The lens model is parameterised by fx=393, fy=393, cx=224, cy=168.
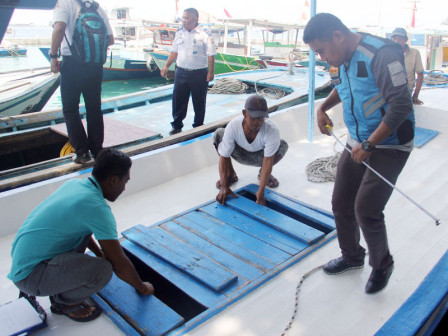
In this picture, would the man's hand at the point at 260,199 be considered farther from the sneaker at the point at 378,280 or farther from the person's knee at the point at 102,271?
the person's knee at the point at 102,271

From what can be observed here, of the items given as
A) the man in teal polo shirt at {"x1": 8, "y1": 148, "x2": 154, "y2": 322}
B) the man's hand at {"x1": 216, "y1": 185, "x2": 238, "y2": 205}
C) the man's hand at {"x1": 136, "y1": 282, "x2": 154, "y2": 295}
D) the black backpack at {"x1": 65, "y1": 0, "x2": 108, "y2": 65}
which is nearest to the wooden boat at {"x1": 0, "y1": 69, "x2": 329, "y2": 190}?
the black backpack at {"x1": 65, "y1": 0, "x2": 108, "y2": 65}

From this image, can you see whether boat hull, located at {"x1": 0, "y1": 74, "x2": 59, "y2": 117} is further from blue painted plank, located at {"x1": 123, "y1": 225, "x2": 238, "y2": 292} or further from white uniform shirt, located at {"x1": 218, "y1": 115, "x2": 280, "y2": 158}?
blue painted plank, located at {"x1": 123, "y1": 225, "x2": 238, "y2": 292}

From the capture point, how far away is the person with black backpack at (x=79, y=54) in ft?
10.2

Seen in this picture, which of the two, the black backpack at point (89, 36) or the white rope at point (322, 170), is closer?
the black backpack at point (89, 36)

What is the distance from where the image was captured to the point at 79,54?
3.18 m

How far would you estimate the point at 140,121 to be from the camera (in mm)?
5656

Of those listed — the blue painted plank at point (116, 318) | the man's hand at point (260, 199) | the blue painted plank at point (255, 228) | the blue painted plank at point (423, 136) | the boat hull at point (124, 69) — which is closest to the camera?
the blue painted plank at point (116, 318)

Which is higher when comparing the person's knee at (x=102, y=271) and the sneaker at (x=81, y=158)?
the sneaker at (x=81, y=158)

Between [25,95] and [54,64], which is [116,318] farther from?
[25,95]

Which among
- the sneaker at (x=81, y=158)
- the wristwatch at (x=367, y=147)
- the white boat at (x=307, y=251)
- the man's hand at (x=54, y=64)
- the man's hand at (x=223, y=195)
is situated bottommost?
the white boat at (x=307, y=251)

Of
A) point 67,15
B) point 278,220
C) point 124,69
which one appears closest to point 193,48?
point 67,15

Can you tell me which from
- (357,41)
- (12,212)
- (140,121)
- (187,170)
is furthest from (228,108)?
(357,41)

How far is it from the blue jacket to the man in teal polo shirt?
1.14 meters

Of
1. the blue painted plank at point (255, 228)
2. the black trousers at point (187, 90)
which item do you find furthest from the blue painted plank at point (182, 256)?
the black trousers at point (187, 90)
